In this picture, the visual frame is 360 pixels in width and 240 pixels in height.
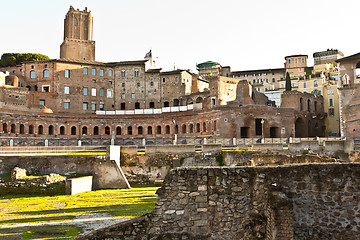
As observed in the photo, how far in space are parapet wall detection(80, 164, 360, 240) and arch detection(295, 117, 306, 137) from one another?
52.0m

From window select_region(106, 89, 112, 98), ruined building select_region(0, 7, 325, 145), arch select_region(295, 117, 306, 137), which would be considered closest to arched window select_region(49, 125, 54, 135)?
ruined building select_region(0, 7, 325, 145)

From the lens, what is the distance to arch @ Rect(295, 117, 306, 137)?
59562 millimetres

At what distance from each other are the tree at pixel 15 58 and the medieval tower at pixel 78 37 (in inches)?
355

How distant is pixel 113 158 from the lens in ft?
97.8

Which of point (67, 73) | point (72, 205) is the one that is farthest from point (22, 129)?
Result: point (72, 205)

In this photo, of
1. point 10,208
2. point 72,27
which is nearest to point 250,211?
point 10,208

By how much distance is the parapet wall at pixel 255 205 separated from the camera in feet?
32.7

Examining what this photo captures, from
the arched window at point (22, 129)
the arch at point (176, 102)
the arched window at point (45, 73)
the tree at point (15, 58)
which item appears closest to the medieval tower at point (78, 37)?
the tree at point (15, 58)

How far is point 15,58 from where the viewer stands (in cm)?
8100

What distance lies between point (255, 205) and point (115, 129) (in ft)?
188

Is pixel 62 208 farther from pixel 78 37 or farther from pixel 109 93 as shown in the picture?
pixel 78 37

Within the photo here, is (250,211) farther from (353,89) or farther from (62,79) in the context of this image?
(62,79)

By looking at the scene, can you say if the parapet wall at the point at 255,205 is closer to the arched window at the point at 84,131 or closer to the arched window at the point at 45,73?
the arched window at the point at 84,131

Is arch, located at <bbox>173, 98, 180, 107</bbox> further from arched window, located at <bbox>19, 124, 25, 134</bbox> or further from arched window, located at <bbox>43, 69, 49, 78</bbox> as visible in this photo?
arched window, located at <bbox>19, 124, 25, 134</bbox>
